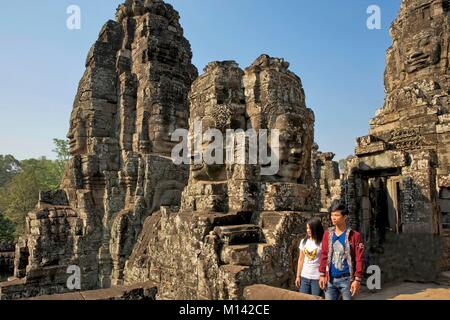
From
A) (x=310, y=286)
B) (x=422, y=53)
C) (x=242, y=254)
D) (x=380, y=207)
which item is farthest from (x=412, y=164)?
(x=422, y=53)

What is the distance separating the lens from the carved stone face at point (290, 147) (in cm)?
476

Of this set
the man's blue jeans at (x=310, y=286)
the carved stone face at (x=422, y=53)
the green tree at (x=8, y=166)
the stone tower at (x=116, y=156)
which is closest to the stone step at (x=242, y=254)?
the man's blue jeans at (x=310, y=286)

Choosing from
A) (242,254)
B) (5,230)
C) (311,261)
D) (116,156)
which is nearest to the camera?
(311,261)

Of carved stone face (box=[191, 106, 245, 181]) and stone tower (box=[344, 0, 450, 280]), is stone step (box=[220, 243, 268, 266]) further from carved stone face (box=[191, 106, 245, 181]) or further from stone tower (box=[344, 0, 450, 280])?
stone tower (box=[344, 0, 450, 280])

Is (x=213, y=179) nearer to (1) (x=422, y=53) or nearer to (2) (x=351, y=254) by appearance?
(2) (x=351, y=254)

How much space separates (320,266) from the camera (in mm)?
3189

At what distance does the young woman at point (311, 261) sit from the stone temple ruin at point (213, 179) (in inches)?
16.1

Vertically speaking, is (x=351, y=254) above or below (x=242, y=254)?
above

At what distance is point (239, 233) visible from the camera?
405 cm

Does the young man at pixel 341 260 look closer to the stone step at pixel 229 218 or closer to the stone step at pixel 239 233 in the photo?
the stone step at pixel 239 233

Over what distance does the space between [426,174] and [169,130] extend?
7790 millimetres

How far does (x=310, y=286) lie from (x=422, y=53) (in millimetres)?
11843
